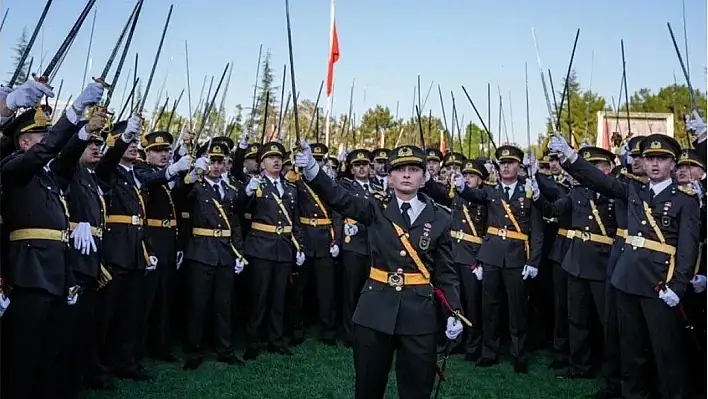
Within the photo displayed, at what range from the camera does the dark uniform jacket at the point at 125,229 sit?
616cm

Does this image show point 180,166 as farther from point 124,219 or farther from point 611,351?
point 611,351

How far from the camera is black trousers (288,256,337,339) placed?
28.0 feet

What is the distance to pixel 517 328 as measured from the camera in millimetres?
7512

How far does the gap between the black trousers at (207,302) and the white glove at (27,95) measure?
11.2 feet

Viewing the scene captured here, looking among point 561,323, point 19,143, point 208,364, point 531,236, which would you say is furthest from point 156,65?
point 561,323

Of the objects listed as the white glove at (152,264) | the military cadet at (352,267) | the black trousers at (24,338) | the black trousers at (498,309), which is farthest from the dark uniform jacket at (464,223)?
the black trousers at (24,338)

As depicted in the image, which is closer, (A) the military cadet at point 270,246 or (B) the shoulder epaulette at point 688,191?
(B) the shoulder epaulette at point 688,191

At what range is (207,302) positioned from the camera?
23.8 ft

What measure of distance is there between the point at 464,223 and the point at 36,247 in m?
5.49

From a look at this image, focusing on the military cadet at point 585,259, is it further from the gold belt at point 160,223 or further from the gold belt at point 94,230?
the gold belt at point 94,230

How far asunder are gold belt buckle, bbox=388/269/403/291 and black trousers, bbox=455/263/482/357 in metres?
3.83

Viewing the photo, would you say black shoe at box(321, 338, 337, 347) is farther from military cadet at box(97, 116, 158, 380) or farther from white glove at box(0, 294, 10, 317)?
white glove at box(0, 294, 10, 317)

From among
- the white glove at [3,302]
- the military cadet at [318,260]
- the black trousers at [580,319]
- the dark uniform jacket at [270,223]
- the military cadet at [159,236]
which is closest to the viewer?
the white glove at [3,302]

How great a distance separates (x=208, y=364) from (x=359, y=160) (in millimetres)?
3408
